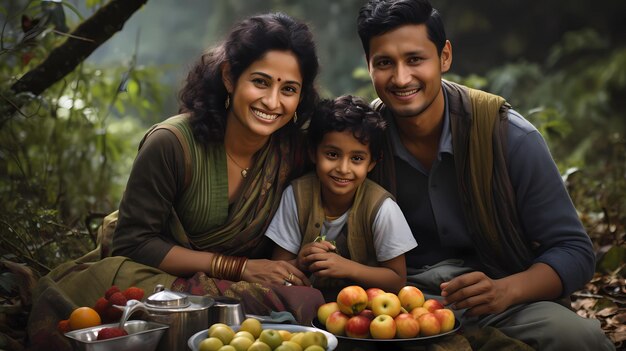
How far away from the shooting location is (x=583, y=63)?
836cm

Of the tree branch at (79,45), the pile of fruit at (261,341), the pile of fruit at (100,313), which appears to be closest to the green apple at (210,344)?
the pile of fruit at (261,341)

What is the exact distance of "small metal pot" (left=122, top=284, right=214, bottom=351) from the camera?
2.71 metres

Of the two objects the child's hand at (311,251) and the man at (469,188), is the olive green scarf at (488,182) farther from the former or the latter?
the child's hand at (311,251)

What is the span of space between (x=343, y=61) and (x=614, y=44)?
3491 mm

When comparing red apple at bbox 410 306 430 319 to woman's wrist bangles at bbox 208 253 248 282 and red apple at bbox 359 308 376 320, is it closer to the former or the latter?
red apple at bbox 359 308 376 320

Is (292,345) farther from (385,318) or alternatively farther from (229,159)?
(229,159)

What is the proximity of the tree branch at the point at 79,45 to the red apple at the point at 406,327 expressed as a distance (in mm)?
2429

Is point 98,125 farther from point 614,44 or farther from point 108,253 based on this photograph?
point 614,44

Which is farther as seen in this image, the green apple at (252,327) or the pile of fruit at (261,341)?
the green apple at (252,327)

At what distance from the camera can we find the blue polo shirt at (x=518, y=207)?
3338 millimetres

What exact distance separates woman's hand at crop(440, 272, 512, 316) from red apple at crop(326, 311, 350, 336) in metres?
0.42

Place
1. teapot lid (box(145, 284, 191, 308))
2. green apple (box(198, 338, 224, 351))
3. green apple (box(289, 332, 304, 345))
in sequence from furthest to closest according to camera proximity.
Answer: teapot lid (box(145, 284, 191, 308)) < green apple (box(289, 332, 304, 345)) < green apple (box(198, 338, 224, 351))

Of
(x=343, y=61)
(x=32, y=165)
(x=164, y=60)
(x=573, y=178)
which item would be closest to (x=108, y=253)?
(x=32, y=165)

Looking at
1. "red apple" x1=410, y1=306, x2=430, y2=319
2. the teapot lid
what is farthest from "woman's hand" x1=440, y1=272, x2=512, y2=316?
the teapot lid
